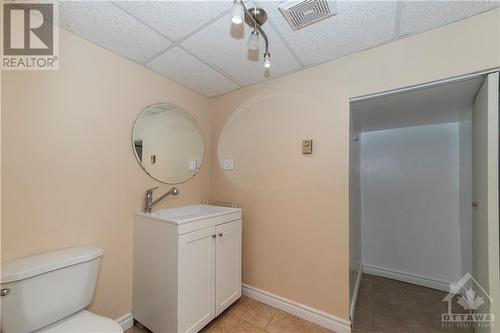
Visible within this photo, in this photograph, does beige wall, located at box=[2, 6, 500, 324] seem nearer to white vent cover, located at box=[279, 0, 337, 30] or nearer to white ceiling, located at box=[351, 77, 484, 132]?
white ceiling, located at box=[351, 77, 484, 132]

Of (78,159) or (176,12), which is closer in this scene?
(176,12)

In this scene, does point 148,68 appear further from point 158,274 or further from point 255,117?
point 158,274

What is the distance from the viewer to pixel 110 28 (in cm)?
133

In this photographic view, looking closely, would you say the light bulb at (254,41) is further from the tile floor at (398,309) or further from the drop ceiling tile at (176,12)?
the tile floor at (398,309)

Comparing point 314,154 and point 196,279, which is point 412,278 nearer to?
point 314,154

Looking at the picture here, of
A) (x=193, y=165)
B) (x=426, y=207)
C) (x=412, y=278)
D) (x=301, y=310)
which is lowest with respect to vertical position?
(x=412, y=278)

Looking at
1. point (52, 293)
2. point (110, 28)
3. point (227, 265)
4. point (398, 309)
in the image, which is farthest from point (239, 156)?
point (398, 309)

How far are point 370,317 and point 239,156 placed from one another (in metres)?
1.89

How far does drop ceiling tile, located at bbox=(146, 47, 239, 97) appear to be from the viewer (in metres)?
1.64

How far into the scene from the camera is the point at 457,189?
2250 millimetres

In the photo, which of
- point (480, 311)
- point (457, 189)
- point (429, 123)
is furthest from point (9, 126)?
point (457, 189)
